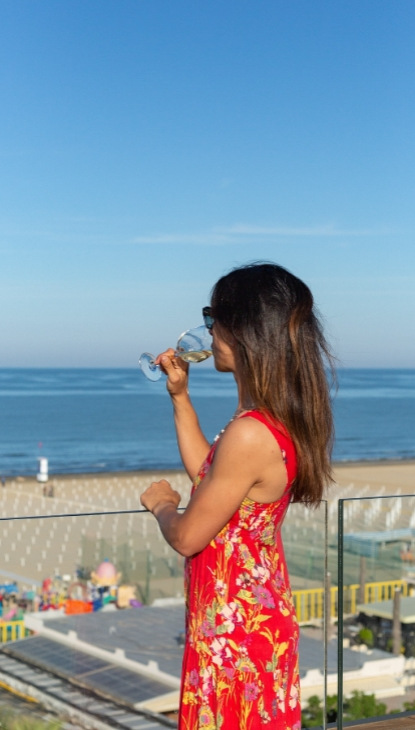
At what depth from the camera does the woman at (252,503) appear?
1.47 metres

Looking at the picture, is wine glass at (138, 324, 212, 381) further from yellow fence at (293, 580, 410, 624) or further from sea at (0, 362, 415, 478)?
sea at (0, 362, 415, 478)

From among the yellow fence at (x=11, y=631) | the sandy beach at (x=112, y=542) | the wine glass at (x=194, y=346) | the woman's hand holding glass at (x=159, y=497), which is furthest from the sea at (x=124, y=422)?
the woman's hand holding glass at (x=159, y=497)

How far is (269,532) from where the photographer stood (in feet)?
5.07

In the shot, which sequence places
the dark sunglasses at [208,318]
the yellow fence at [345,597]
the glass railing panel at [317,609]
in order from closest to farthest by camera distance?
the dark sunglasses at [208,318]
the glass railing panel at [317,609]
the yellow fence at [345,597]

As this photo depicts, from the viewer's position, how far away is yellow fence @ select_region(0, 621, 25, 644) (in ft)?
7.49

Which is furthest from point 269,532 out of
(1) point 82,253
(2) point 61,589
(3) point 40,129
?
(1) point 82,253

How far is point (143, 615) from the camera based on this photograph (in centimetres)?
271

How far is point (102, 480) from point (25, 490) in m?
2.70

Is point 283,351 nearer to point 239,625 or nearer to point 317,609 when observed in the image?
point 239,625

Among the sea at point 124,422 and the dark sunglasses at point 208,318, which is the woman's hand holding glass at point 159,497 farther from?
the sea at point 124,422

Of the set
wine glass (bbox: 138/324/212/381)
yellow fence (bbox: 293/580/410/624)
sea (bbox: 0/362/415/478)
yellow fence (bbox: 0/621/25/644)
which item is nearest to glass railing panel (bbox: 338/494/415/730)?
yellow fence (bbox: 293/580/410/624)

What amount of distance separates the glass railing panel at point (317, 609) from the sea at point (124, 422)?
1009 inches

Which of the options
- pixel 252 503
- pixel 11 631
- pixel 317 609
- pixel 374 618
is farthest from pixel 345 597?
pixel 252 503

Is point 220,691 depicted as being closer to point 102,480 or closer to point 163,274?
point 102,480
